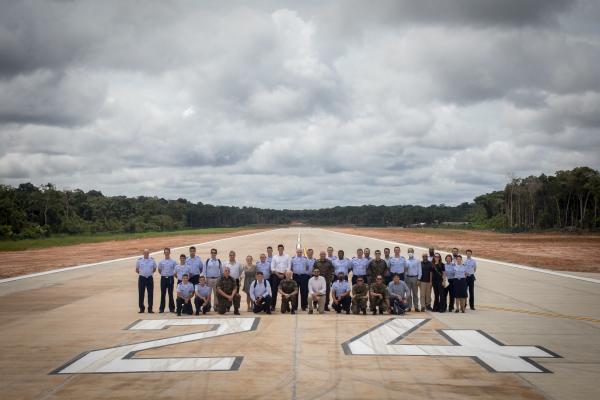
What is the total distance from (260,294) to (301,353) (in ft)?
15.8

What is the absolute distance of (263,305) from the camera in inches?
650

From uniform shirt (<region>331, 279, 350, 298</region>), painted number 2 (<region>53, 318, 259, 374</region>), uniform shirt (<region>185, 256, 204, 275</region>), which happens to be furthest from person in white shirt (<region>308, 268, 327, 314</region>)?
painted number 2 (<region>53, 318, 259, 374</region>)

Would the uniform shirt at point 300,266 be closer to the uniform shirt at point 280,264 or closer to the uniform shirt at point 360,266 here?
the uniform shirt at point 280,264

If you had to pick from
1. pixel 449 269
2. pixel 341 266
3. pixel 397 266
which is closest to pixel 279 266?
pixel 341 266

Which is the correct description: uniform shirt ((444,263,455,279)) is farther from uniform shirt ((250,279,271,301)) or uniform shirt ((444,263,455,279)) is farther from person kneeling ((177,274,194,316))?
person kneeling ((177,274,194,316))

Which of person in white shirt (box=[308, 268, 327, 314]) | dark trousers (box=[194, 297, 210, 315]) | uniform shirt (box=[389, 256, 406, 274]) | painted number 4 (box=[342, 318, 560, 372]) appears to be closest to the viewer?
painted number 4 (box=[342, 318, 560, 372])

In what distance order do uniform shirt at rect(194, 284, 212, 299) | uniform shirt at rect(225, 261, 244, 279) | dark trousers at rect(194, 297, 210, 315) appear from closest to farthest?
dark trousers at rect(194, 297, 210, 315) → uniform shirt at rect(194, 284, 212, 299) → uniform shirt at rect(225, 261, 244, 279)

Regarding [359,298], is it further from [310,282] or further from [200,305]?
[200,305]

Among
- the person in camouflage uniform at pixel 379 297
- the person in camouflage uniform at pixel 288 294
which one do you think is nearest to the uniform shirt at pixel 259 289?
the person in camouflage uniform at pixel 288 294

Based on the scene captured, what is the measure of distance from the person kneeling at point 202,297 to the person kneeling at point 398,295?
18.0ft

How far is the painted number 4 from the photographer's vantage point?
429 inches

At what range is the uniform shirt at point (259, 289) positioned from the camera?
16312 mm

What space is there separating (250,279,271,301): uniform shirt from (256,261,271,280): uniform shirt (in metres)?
0.52

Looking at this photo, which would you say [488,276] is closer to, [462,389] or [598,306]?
[598,306]
